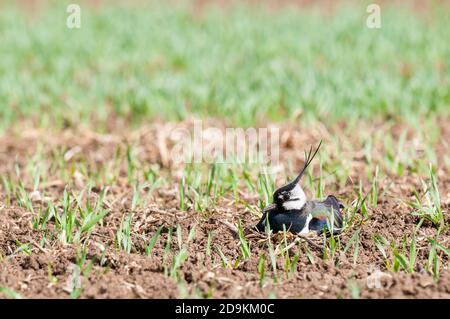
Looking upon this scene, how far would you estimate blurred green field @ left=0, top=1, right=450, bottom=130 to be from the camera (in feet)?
19.1

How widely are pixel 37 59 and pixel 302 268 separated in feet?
16.9

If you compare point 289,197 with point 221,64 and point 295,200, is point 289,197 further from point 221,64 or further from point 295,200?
point 221,64

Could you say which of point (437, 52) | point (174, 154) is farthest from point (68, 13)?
point (174, 154)

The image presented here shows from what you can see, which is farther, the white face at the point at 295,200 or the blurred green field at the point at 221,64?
the blurred green field at the point at 221,64

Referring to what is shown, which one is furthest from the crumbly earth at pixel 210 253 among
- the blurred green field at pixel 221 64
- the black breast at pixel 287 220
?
the blurred green field at pixel 221 64

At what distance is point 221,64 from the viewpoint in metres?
7.05

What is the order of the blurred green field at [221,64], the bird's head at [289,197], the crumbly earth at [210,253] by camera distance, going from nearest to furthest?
the crumbly earth at [210,253] → the bird's head at [289,197] → the blurred green field at [221,64]

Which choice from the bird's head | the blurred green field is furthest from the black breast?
the blurred green field

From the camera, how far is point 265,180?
370 centimetres

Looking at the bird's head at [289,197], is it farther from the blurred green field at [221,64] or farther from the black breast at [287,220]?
the blurred green field at [221,64]

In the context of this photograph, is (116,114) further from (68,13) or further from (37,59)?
(68,13)

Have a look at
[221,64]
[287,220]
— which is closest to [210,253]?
[287,220]

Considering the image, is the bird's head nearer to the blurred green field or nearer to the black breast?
the black breast

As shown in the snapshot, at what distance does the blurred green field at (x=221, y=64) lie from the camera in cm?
582
